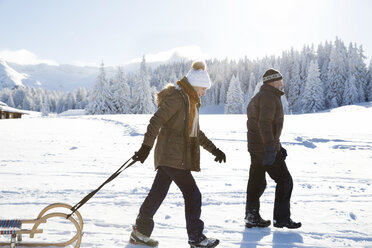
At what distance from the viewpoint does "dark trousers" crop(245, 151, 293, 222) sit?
13.0 ft

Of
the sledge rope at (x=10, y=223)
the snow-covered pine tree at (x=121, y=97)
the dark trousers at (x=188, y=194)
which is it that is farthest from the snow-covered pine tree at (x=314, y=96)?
the sledge rope at (x=10, y=223)

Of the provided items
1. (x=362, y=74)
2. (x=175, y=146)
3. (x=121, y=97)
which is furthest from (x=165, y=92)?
(x=362, y=74)

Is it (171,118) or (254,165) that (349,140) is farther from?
(171,118)

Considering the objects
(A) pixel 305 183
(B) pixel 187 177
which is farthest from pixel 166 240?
(A) pixel 305 183

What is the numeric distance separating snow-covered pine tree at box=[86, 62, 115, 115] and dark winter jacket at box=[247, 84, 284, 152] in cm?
4595

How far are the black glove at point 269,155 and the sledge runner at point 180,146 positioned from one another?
0.96 meters

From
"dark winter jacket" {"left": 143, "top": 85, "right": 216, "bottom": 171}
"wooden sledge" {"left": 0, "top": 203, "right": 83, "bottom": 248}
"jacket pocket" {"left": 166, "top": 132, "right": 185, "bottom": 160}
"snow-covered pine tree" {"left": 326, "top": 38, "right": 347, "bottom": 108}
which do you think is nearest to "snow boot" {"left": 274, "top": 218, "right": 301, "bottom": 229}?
"dark winter jacket" {"left": 143, "top": 85, "right": 216, "bottom": 171}

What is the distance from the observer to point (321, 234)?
153 inches

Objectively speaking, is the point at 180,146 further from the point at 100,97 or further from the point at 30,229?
the point at 100,97

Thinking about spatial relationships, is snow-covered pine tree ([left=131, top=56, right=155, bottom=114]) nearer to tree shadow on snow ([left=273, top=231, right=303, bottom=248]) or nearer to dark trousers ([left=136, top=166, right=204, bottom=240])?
tree shadow on snow ([left=273, top=231, right=303, bottom=248])

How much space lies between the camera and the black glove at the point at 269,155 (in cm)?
369

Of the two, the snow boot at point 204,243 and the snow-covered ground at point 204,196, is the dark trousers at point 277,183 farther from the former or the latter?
the snow boot at point 204,243

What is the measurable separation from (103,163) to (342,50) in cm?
8067

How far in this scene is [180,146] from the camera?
126 inches
